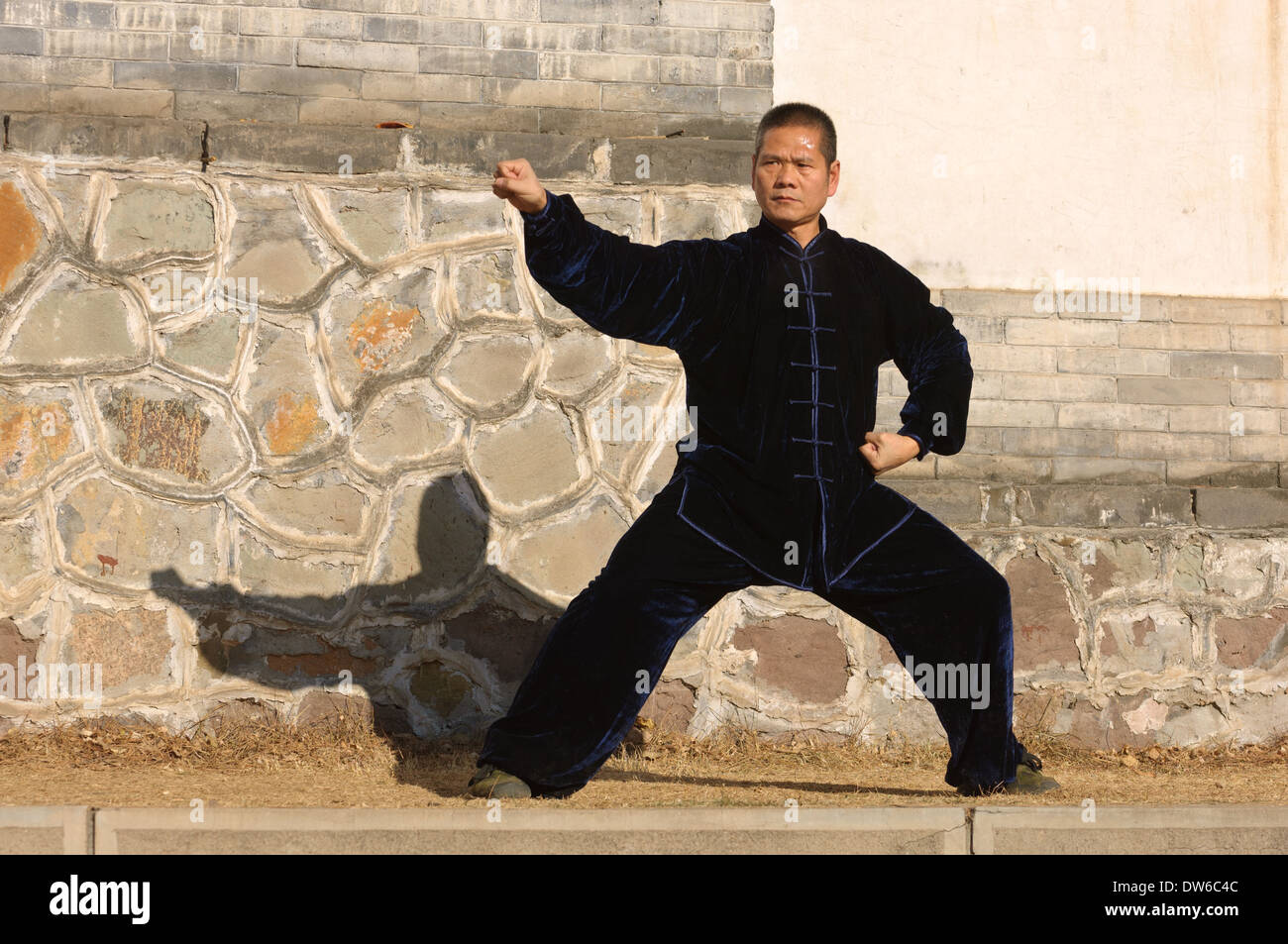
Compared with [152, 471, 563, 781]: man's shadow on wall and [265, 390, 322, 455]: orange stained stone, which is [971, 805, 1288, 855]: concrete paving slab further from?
[265, 390, 322, 455]: orange stained stone

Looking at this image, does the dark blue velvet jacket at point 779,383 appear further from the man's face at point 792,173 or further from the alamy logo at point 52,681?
the alamy logo at point 52,681

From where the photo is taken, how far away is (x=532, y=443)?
596 centimetres

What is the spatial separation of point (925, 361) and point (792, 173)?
2.54 feet

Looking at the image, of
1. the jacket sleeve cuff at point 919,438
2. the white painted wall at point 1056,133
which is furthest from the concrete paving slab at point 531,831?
the white painted wall at point 1056,133

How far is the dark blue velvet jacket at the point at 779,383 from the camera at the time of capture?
14.1ft

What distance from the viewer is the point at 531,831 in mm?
3600

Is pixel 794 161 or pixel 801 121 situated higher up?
pixel 801 121

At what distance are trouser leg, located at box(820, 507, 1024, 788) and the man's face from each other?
1088mm

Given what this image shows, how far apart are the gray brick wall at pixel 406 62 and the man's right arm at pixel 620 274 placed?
77.7 inches

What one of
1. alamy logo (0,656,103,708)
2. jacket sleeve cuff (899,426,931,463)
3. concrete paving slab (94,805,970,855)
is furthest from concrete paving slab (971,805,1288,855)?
alamy logo (0,656,103,708)

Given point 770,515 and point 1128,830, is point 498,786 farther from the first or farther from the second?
point 1128,830

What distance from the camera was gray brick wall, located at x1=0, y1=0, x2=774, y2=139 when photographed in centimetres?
592

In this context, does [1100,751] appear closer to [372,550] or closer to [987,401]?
[987,401]

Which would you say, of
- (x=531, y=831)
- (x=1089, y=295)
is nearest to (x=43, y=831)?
(x=531, y=831)
